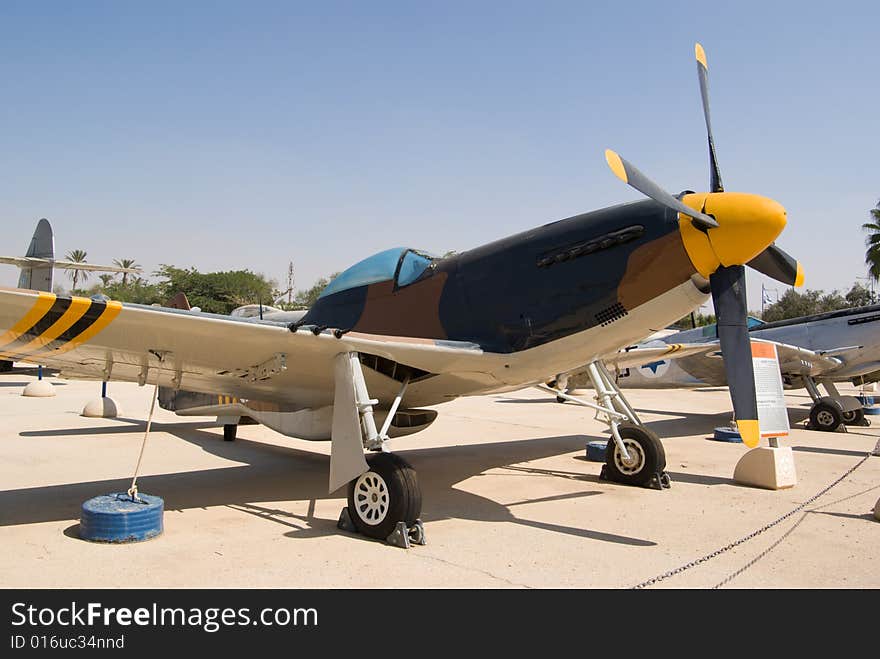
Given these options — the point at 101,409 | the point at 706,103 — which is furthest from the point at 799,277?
the point at 101,409

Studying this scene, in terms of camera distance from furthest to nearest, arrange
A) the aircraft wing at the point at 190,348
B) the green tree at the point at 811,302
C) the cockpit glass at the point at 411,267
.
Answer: the green tree at the point at 811,302 < the cockpit glass at the point at 411,267 < the aircraft wing at the point at 190,348

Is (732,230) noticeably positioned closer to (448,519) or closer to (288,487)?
(448,519)

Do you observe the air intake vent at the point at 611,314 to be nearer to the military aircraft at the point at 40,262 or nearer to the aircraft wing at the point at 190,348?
the aircraft wing at the point at 190,348

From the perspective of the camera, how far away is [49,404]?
52.4ft

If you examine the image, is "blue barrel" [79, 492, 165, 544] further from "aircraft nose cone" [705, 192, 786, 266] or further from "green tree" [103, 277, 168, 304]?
"green tree" [103, 277, 168, 304]

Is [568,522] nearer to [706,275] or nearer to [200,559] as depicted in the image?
[706,275]

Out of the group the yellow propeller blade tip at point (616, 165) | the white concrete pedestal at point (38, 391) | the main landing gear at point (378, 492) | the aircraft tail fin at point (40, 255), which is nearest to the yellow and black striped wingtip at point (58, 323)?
the main landing gear at point (378, 492)

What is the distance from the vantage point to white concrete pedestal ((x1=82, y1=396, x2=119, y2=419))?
13086mm

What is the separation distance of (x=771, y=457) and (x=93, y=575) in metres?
6.87

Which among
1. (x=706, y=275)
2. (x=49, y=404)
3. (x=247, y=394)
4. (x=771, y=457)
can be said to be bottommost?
(x=49, y=404)

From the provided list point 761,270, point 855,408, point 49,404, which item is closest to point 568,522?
point 761,270

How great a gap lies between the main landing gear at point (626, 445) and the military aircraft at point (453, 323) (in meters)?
1.60

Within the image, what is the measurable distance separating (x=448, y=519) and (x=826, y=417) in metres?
11.6

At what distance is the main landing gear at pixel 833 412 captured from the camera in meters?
13.0
